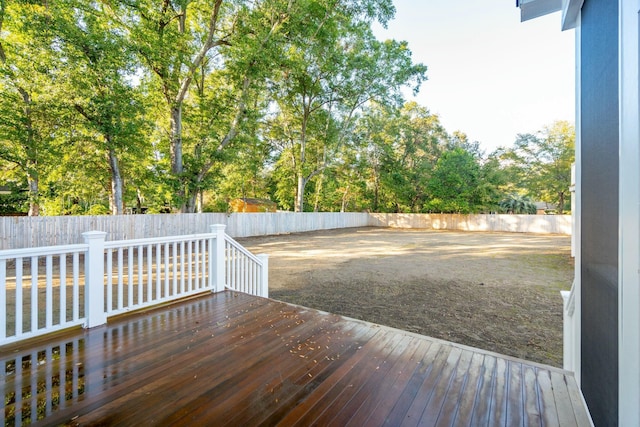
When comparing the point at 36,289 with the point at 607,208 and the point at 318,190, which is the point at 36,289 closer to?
the point at 607,208

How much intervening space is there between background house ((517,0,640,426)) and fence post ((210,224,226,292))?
3.76m

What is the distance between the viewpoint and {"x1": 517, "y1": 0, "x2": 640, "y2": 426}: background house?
1.05 meters

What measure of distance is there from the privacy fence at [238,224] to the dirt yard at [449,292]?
4911 mm

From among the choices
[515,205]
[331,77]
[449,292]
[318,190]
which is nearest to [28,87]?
[449,292]

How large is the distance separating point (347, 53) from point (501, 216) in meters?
15.3

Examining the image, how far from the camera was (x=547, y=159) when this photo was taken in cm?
2089

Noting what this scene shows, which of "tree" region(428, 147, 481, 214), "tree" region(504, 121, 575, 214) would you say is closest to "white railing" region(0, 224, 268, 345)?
"tree" region(428, 147, 481, 214)

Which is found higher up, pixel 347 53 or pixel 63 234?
pixel 347 53

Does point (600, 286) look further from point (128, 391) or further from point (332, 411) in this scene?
point (128, 391)

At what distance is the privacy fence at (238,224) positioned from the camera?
7797 mm

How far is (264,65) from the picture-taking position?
11.9m

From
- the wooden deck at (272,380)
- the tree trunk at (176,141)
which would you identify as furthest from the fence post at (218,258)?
the tree trunk at (176,141)

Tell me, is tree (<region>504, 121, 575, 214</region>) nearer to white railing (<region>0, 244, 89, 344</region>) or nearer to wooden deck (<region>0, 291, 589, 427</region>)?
wooden deck (<region>0, 291, 589, 427</region>)

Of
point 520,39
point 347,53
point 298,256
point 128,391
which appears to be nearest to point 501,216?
point 520,39
